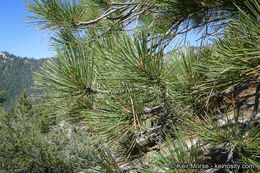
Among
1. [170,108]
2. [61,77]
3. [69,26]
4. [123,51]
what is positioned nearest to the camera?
[123,51]

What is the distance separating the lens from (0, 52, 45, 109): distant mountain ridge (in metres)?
107

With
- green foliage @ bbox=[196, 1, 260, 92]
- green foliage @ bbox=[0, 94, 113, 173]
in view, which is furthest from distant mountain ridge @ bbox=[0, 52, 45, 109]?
green foliage @ bbox=[196, 1, 260, 92]

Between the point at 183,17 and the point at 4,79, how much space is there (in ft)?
466

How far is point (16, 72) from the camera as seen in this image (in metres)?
122

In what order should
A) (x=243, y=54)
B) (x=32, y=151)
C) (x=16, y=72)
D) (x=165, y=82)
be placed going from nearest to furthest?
(x=243, y=54) → (x=165, y=82) → (x=32, y=151) → (x=16, y=72)

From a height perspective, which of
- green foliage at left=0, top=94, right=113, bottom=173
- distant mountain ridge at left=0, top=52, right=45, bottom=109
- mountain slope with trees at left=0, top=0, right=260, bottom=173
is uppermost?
distant mountain ridge at left=0, top=52, right=45, bottom=109

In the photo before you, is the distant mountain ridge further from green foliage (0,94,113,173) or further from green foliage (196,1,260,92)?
green foliage (196,1,260,92)

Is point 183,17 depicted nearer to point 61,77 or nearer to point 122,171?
point 61,77

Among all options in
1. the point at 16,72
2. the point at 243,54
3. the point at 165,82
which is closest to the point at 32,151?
the point at 165,82

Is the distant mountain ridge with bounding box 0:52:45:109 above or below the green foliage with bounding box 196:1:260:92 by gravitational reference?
above

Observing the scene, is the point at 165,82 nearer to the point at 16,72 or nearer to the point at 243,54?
the point at 243,54

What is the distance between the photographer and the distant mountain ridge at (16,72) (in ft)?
351

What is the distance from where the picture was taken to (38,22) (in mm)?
1598

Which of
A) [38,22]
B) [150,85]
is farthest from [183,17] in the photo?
[38,22]
